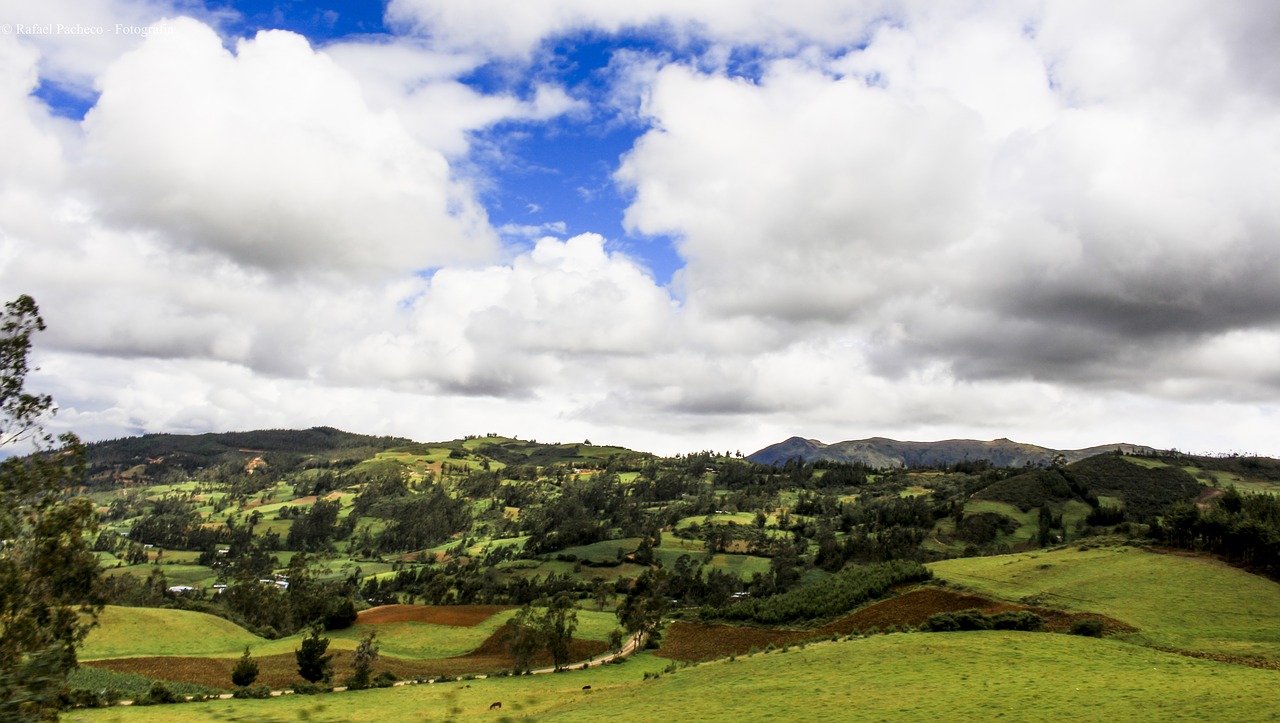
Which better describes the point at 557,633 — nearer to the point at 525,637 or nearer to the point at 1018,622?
the point at 525,637

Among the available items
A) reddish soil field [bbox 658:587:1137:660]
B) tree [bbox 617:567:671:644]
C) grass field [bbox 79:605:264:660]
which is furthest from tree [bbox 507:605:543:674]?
grass field [bbox 79:605:264:660]

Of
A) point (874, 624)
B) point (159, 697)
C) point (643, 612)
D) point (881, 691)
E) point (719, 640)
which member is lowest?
point (719, 640)

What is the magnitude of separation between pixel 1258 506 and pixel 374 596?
184517mm

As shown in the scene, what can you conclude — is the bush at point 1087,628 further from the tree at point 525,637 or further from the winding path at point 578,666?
the tree at point 525,637

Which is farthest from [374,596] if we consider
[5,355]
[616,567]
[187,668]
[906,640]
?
[5,355]

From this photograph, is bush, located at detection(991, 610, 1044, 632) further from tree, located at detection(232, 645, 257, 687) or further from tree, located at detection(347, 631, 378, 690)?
tree, located at detection(232, 645, 257, 687)

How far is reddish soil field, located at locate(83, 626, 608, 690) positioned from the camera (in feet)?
220

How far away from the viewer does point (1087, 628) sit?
60.6 meters

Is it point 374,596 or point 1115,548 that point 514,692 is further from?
point 374,596

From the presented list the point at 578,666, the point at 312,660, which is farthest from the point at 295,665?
the point at 578,666

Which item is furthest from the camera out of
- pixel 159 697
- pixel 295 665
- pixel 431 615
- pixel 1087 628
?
pixel 431 615

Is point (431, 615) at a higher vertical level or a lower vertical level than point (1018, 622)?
lower

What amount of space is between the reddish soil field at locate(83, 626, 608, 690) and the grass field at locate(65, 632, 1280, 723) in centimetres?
1203

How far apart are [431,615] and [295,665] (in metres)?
35.7
